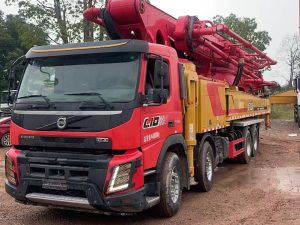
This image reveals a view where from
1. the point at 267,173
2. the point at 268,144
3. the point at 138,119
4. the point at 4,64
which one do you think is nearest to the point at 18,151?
the point at 138,119

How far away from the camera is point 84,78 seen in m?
5.91

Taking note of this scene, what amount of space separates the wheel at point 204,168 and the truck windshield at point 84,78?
267cm

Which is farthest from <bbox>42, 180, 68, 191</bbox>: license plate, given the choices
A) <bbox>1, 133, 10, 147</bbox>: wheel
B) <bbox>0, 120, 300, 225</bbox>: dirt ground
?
<bbox>1, 133, 10, 147</bbox>: wheel

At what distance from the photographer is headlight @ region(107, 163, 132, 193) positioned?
5398 mm

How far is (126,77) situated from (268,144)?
11.3 meters

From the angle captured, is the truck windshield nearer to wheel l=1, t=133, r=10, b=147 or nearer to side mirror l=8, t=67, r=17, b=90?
side mirror l=8, t=67, r=17, b=90

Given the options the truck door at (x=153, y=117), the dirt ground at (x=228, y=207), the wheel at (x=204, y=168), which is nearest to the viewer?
the truck door at (x=153, y=117)

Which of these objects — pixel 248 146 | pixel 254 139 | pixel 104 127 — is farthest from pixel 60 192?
pixel 254 139

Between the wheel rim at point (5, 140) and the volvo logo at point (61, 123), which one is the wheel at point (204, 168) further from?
the wheel rim at point (5, 140)

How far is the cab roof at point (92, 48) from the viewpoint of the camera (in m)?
5.79

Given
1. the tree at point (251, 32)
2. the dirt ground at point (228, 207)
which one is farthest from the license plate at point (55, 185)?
the tree at point (251, 32)

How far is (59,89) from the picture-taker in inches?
236

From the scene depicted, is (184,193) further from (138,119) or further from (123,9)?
(123,9)

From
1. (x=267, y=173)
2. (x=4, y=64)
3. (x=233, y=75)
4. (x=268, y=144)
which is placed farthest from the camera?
(x=4, y=64)
